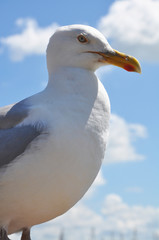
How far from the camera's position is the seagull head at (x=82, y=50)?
6156 millimetres

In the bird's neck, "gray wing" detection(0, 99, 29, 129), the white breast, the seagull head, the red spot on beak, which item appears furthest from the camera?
the red spot on beak

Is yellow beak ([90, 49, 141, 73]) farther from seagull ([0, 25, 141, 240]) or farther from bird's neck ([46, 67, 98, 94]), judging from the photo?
bird's neck ([46, 67, 98, 94])

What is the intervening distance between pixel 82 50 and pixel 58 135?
144cm

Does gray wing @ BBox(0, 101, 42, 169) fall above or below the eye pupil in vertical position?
below

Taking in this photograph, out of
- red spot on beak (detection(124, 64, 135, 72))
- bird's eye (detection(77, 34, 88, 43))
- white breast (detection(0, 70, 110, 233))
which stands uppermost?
bird's eye (detection(77, 34, 88, 43))

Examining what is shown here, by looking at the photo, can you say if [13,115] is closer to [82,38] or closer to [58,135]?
[58,135]

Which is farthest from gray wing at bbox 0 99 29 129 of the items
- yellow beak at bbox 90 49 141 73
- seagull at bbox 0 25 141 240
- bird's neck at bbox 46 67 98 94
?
yellow beak at bbox 90 49 141 73

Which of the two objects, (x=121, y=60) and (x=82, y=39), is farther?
(x=121, y=60)

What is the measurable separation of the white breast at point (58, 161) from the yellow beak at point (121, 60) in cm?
62

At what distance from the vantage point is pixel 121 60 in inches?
248

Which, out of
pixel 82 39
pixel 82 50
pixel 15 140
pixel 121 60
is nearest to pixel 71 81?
pixel 82 50

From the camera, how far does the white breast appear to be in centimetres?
541

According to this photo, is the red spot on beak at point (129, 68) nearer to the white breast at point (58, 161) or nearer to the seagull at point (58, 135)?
the seagull at point (58, 135)

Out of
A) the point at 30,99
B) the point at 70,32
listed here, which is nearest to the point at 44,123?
the point at 30,99
